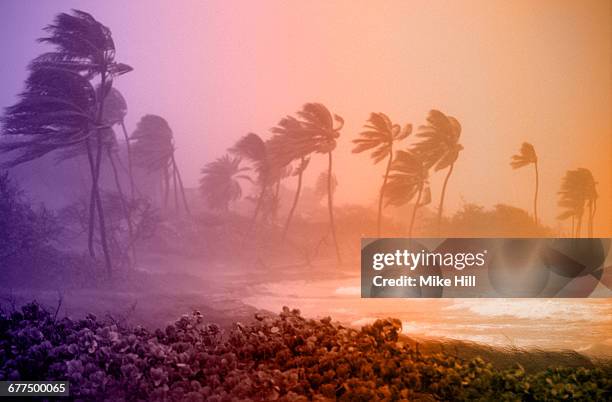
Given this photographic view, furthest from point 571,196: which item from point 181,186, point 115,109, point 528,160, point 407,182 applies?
point 115,109

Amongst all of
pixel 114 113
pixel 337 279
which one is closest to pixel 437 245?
pixel 337 279

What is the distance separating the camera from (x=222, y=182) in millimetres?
3305

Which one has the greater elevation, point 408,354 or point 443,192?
point 443,192

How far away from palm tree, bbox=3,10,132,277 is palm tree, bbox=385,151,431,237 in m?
1.60

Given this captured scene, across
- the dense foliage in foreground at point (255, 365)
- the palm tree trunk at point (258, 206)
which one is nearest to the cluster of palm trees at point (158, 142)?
the palm tree trunk at point (258, 206)

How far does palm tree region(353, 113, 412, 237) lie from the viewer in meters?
3.29

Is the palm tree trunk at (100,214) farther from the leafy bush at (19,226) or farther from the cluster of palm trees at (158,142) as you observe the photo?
the leafy bush at (19,226)

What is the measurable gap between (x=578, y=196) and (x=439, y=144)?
2.83ft

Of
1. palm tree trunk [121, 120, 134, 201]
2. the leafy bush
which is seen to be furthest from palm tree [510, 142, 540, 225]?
→ the leafy bush

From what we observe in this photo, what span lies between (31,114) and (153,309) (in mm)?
1281

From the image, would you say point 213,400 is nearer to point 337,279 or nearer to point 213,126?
point 337,279

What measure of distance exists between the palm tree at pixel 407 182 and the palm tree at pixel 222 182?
83 centimetres

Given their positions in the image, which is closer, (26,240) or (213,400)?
(213,400)

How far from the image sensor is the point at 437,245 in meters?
3.30
